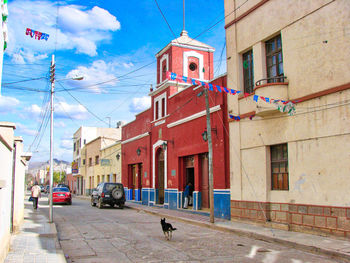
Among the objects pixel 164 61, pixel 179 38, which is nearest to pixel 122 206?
pixel 164 61

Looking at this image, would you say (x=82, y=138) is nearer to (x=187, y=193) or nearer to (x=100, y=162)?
(x=100, y=162)

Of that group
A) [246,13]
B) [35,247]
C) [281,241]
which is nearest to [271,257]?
[281,241]

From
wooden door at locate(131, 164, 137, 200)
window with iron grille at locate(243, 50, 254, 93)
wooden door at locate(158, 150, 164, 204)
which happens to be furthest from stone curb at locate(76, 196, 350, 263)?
wooden door at locate(131, 164, 137, 200)

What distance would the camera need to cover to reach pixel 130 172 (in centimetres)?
3105

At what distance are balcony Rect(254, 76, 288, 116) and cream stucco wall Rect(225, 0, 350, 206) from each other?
0.07m

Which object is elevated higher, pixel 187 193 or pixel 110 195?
pixel 187 193

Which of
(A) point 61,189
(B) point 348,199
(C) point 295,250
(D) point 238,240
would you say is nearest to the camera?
(C) point 295,250

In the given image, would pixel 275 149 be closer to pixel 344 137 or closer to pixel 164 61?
pixel 344 137

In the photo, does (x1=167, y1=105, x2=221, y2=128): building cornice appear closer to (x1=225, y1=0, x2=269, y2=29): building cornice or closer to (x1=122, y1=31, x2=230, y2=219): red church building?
(x1=122, y1=31, x2=230, y2=219): red church building

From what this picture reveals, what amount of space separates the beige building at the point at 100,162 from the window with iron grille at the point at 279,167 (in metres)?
22.8

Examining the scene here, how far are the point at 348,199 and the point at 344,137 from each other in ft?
5.71

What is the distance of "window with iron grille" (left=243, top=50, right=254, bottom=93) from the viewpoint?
1484 cm

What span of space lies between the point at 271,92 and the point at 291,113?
44.7 inches

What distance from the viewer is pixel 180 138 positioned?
20922mm
